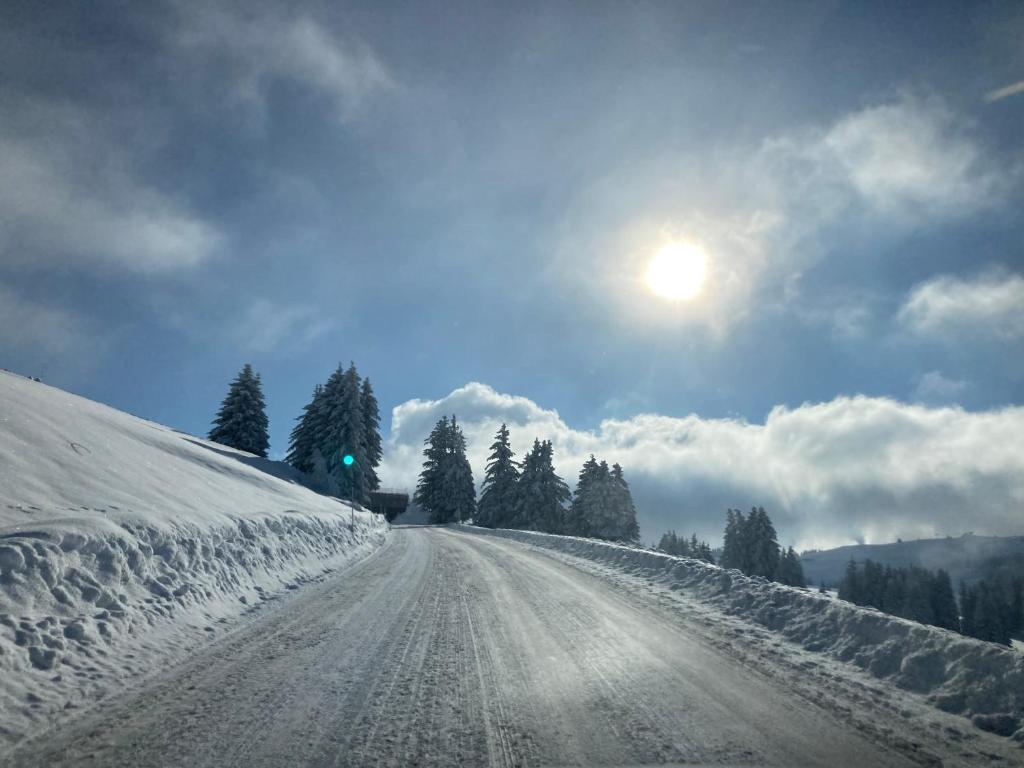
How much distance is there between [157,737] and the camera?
14.4ft

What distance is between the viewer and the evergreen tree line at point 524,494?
51969mm

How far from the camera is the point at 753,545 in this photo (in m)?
64.0

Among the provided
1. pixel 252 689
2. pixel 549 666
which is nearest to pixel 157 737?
pixel 252 689

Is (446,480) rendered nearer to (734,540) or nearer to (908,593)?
(734,540)

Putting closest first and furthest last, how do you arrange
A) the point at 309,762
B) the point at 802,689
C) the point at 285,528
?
the point at 309,762 → the point at 802,689 → the point at 285,528

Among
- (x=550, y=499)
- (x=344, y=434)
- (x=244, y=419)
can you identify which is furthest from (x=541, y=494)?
(x=244, y=419)

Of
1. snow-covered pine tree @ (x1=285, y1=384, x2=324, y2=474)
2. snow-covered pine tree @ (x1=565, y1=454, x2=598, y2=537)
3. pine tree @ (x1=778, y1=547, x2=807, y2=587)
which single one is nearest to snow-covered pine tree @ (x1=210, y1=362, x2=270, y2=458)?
snow-covered pine tree @ (x1=285, y1=384, x2=324, y2=474)

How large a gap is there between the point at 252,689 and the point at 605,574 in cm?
1234

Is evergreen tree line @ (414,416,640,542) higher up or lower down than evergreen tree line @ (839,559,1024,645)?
higher up

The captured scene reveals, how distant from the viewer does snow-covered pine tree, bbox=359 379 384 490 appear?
51275 millimetres

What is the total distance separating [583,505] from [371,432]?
24516 millimetres

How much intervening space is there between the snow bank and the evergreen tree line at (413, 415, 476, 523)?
152ft

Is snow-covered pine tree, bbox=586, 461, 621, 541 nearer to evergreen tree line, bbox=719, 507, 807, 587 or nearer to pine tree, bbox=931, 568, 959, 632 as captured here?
evergreen tree line, bbox=719, 507, 807, 587

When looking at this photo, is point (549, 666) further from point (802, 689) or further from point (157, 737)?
point (157, 737)
